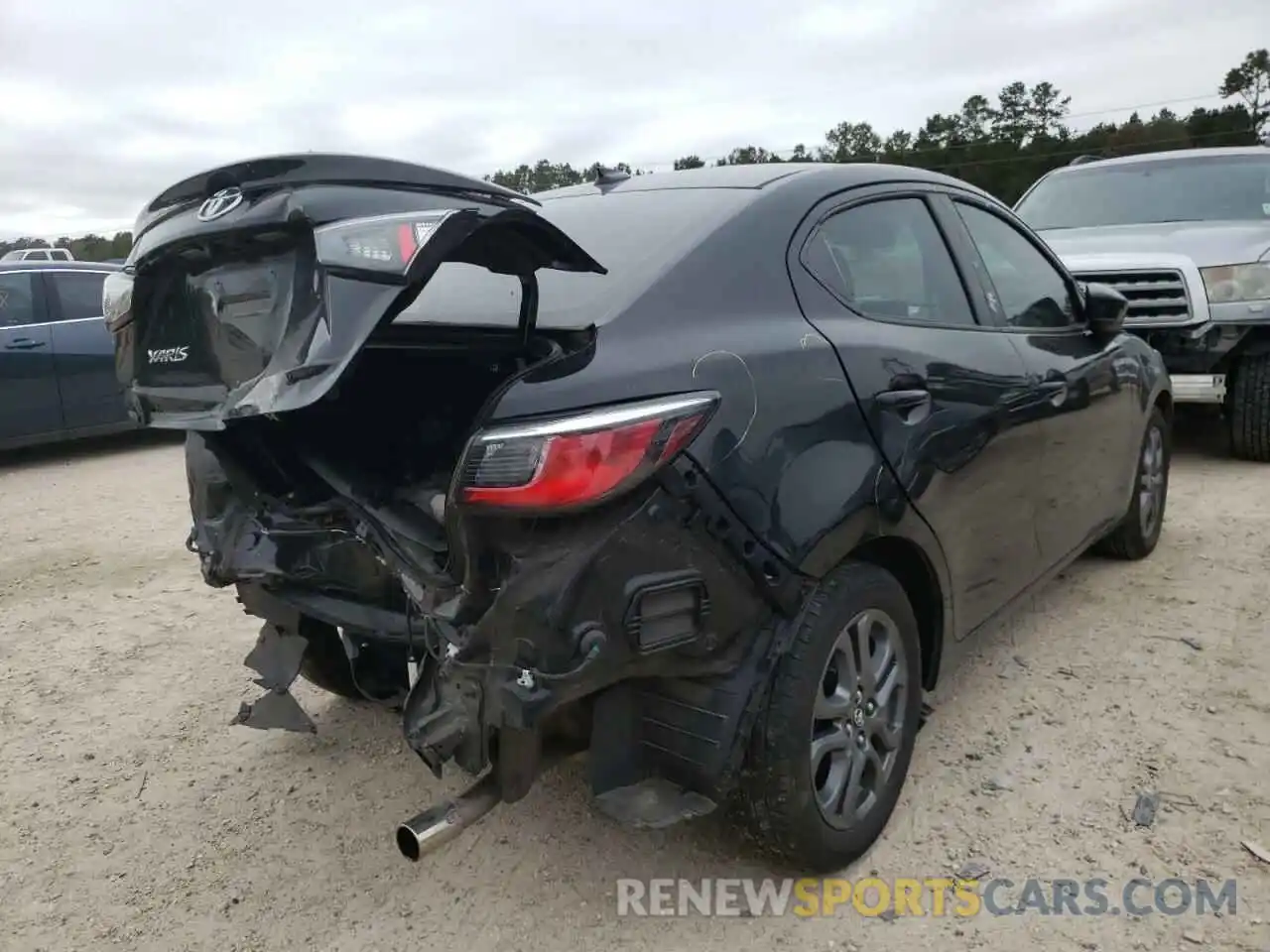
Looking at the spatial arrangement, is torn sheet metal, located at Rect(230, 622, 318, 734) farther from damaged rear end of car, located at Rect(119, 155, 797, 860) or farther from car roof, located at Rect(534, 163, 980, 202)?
car roof, located at Rect(534, 163, 980, 202)

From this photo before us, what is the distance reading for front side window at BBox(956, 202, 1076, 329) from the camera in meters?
3.36

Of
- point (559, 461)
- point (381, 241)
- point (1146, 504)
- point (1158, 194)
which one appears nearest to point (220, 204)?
point (381, 241)

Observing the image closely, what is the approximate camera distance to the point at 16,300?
27.7 feet

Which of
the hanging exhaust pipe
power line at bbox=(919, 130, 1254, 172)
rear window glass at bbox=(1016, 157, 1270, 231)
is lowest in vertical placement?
the hanging exhaust pipe

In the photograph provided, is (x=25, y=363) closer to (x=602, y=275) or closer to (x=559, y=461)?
(x=602, y=275)

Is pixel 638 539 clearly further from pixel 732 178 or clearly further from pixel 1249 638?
pixel 1249 638

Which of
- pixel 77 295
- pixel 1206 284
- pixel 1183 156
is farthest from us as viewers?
pixel 77 295

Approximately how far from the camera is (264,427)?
93.8 inches

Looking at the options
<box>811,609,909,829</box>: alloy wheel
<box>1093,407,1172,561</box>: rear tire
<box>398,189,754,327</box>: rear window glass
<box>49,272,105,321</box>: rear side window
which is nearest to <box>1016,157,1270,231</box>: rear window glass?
<box>1093,407,1172,561</box>: rear tire

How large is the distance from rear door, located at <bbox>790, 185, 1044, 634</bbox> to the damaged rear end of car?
60 centimetres

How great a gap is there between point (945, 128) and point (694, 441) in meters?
38.9

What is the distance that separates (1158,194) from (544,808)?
265 inches

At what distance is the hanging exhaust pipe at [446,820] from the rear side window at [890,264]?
4.79 feet

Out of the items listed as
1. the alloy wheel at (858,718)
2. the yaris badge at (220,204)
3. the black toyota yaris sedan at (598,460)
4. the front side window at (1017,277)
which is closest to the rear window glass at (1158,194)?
the front side window at (1017,277)
